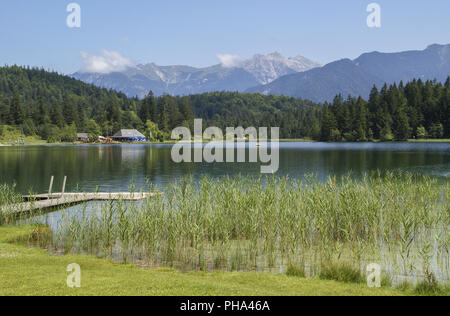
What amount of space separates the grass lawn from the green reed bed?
1.28m

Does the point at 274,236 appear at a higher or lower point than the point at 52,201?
higher

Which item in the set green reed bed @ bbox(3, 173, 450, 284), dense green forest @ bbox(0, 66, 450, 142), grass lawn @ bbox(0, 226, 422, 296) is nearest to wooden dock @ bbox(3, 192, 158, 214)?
green reed bed @ bbox(3, 173, 450, 284)

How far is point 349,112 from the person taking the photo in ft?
414

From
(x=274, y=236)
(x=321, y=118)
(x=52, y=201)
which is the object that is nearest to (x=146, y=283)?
(x=274, y=236)

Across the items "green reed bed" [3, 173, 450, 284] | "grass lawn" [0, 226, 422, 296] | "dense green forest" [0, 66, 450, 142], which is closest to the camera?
"grass lawn" [0, 226, 422, 296]

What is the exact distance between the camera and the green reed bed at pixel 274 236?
11.8 m

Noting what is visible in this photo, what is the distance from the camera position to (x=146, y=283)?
8844 millimetres

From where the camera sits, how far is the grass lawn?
27.1 feet

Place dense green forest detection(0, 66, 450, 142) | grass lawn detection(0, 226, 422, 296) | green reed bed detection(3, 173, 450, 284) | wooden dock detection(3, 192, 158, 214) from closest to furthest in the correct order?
grass lawn detection(0, 226, 422, 296)
green reed bed detection(3, 173, 450, 284)
wooden dock detection(3, 192, 158, 214)
dense green forest detection(0, 66, 450, 142)

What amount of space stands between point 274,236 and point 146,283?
18.9 ft

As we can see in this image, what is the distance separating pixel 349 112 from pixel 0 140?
376 ft

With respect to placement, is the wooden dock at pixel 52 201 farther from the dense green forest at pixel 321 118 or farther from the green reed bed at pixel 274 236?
the dense green forest at pixel 321 118

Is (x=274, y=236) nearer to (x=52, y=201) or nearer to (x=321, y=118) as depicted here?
(x=52, y=201)

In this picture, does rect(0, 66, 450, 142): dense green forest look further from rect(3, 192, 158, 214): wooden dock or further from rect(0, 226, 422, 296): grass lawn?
rect(0, 226, 422, 296): grass lawn
